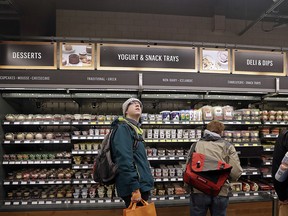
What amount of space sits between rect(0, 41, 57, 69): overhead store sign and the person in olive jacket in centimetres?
223

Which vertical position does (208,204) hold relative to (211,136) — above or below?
below

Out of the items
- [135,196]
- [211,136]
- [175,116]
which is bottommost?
[135,196]

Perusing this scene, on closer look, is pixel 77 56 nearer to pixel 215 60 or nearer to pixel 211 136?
pixel 215 60

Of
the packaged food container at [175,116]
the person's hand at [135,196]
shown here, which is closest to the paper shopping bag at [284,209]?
the person's hand at [135,196]

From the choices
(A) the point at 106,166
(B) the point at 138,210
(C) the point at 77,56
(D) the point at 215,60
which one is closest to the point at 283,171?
(B) the point at 138,210

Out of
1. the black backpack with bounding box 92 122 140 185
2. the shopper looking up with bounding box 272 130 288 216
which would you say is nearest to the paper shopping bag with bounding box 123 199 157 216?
the black backpack with bounding box 92 122 140 185

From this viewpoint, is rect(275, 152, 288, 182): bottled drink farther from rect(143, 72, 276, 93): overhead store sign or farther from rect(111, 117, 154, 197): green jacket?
rect(143, 72, 276, 93): overhead store sign

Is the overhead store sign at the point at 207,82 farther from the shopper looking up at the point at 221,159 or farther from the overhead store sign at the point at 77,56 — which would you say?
the shopper looking up at the point at 221,159

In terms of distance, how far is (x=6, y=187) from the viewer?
4.07 m

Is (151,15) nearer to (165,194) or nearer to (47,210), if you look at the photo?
(165,194)

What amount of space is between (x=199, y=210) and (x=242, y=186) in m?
1.95

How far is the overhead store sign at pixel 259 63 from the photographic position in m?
4.27

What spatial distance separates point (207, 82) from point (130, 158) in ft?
8.23

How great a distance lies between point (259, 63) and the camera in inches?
170
